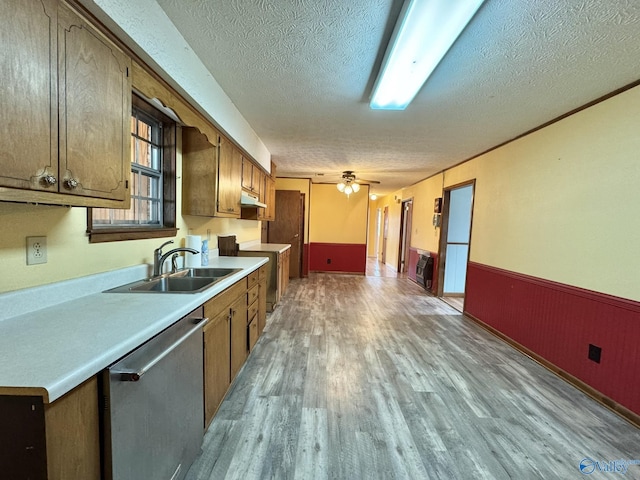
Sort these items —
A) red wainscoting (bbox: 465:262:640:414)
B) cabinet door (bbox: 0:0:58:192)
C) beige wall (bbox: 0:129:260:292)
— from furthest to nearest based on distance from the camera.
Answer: red wainscoting (bbox: 465:262:640:414)
beige wall (bbox: 0:129:260:292)
cabinet door (bbox: 0:0:58:192)

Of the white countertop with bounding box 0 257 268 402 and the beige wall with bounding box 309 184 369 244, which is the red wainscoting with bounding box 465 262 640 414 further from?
the beige wall with bounding box 309 184 369 244

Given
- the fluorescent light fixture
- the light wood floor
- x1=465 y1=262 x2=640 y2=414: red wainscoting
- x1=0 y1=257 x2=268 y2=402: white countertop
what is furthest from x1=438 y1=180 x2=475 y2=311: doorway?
x1=0 y1=257 x2=268 y2=402: white countertop

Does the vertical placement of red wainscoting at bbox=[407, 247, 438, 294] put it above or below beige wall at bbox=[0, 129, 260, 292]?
below

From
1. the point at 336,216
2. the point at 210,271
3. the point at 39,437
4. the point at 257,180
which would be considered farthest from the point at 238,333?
the point at 336,216

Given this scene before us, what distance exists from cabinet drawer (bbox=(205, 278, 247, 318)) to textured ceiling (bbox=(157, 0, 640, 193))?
1601 mm

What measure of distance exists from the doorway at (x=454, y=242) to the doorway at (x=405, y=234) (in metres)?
1.87

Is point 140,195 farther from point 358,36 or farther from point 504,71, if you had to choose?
point 504,71

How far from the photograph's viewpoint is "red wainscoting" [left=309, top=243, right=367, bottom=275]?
24.4 ft

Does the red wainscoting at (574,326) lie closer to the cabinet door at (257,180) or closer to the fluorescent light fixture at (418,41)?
the fluorescent light fixture at (418,41)

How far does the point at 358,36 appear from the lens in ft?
5.49

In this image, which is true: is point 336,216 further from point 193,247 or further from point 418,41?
point 418,41

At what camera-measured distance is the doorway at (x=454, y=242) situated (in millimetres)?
5184

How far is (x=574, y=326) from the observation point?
244 cm

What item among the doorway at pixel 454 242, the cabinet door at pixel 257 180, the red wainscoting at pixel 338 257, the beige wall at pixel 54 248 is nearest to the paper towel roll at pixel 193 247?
the beige wall at pixel 54 248
